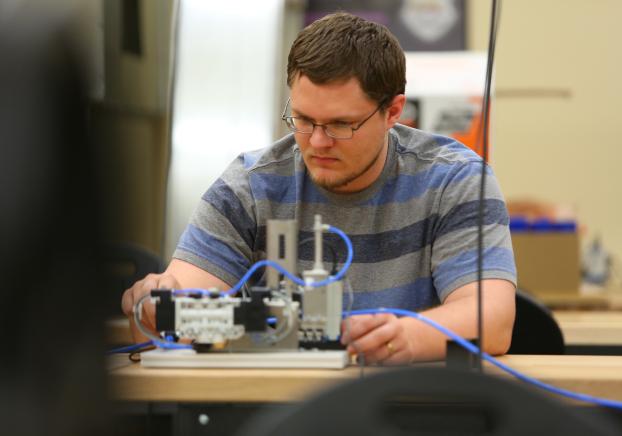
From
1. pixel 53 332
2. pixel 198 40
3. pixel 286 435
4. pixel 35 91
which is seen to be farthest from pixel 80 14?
pixel 198 40

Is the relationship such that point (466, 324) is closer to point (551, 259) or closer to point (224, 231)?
point (224, 231)

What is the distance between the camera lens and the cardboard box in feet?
13.3

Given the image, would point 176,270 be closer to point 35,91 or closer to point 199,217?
point 199,217

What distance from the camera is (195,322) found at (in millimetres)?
1418

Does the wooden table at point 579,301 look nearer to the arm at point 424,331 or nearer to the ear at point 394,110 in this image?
the ear at point 394,110

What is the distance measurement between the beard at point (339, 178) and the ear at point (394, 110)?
0.30ft

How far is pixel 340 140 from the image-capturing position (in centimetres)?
188

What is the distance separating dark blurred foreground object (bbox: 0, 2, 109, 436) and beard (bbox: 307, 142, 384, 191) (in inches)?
47.1

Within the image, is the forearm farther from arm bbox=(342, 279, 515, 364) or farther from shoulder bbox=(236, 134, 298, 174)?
shoulder bbox=(236, 134, 298, 174)

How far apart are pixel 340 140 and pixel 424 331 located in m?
0.52

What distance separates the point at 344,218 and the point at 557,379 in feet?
2.35

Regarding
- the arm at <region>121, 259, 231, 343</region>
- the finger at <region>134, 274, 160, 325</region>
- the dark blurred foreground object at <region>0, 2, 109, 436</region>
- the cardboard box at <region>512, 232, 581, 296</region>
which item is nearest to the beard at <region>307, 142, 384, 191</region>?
the arm at <region>121, 259, 231, 343</region>

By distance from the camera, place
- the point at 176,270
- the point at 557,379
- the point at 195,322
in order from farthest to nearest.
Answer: the point at 176,270 → the point at 195,322 → the point at 557,379

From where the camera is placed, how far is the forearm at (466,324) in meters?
1.48
